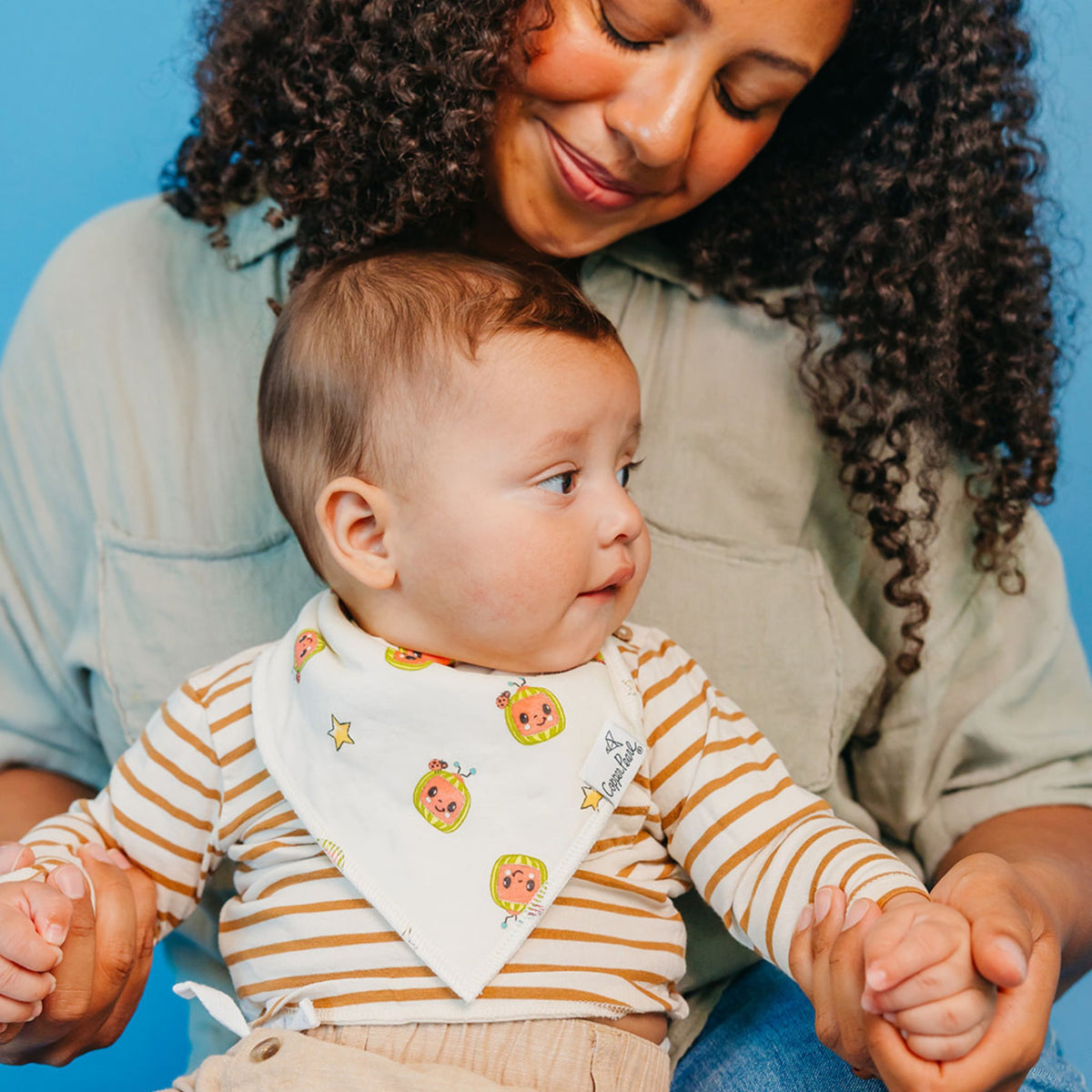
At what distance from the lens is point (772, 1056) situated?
4.35 ft

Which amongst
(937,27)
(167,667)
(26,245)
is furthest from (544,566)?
(26,245)

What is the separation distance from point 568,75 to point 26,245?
4.47ft


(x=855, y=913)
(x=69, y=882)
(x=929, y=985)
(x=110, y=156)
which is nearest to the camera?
(x=929, y=985)

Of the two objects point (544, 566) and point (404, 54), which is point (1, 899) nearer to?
point (544, 566)

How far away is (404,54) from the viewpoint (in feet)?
4.33

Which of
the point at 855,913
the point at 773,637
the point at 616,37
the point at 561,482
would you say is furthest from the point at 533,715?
the point at 616,37

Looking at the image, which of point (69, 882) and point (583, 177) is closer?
point (69, 882)

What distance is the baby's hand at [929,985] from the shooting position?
2.99 ft

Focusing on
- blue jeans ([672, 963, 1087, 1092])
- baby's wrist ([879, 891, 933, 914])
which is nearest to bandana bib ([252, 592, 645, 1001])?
baby's wrist ([879, 891, 933, 914])

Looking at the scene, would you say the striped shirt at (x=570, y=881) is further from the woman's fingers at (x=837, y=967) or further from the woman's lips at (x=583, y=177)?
the woman's lips at (x=583, y=177)

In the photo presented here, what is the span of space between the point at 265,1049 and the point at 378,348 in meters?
0.59

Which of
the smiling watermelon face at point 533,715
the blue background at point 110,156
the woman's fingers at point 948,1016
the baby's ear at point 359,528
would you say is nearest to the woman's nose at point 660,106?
the baby's ear at point 359,528

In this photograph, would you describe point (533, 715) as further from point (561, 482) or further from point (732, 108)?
point (732, 108)

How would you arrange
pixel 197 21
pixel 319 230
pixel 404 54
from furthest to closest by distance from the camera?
pixel 197 21 → pixel 319 230 → pixel 404 54
